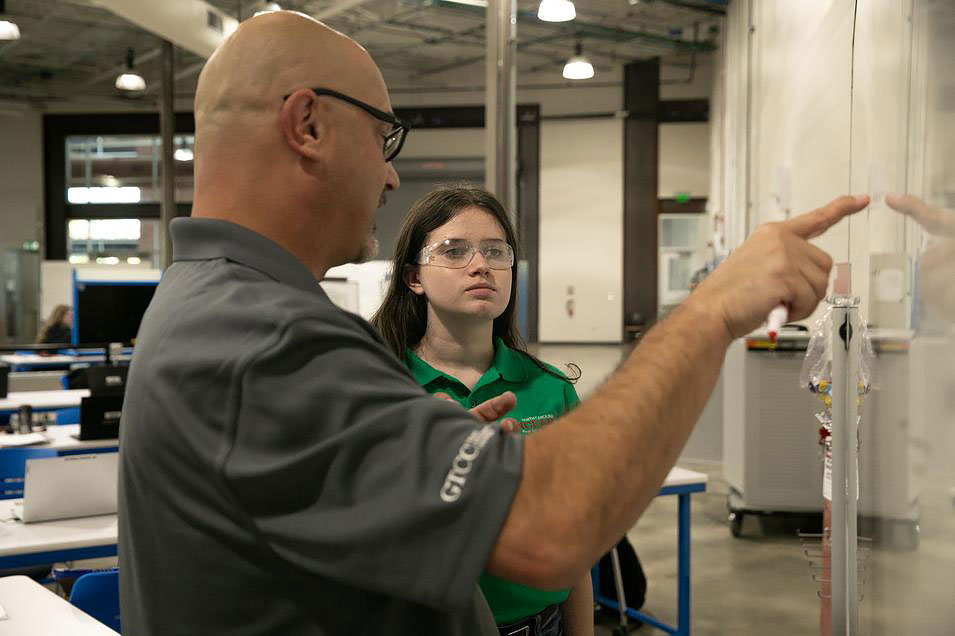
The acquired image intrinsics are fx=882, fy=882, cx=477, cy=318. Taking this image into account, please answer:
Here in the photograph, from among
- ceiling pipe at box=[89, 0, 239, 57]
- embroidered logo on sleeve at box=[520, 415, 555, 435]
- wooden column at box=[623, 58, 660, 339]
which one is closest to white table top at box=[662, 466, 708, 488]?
Result: embroidered logo on sleeve at box=[520, 415, 555, 435]

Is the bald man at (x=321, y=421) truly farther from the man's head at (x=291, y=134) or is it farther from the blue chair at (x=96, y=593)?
the blue chair at (x=96, y=593)

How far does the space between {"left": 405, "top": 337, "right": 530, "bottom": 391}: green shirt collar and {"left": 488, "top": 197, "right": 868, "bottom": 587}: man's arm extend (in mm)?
1036

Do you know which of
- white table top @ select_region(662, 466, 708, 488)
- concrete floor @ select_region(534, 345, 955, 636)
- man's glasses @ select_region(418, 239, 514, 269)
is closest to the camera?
concrete floor @ select_region(534, 345, 955, 636)

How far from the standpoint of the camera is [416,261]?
1998mm

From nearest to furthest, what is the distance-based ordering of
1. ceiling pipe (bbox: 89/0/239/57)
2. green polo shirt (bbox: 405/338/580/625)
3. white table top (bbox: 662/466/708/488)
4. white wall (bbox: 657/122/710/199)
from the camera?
1. green polo shirt (bbox: 405/338/580/625)
2. white table top (bbox: 662/466/708/488)
3. ceiling pipe (bbox: 89/0/239/57)
4. white wall (bbox: 657/122/710/199)

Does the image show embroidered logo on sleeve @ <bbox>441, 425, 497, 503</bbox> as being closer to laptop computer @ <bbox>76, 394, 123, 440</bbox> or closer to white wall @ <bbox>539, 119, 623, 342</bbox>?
laptop computer @ <bbox>76, 394, 123, 440</bbox>

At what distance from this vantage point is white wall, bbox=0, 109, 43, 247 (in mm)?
13914

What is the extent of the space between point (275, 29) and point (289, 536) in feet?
1.74

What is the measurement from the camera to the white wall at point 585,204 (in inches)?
384

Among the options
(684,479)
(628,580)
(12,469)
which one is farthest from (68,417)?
(684,479)

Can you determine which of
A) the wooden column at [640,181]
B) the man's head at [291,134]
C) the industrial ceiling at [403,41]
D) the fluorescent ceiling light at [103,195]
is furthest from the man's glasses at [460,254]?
Result: the fluorescent ceiling light at [103,195]

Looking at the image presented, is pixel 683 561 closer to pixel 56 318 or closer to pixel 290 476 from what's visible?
pixel 290 476

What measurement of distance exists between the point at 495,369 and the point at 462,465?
1.17m

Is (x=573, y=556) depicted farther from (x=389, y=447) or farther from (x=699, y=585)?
(x=699, y=585)
